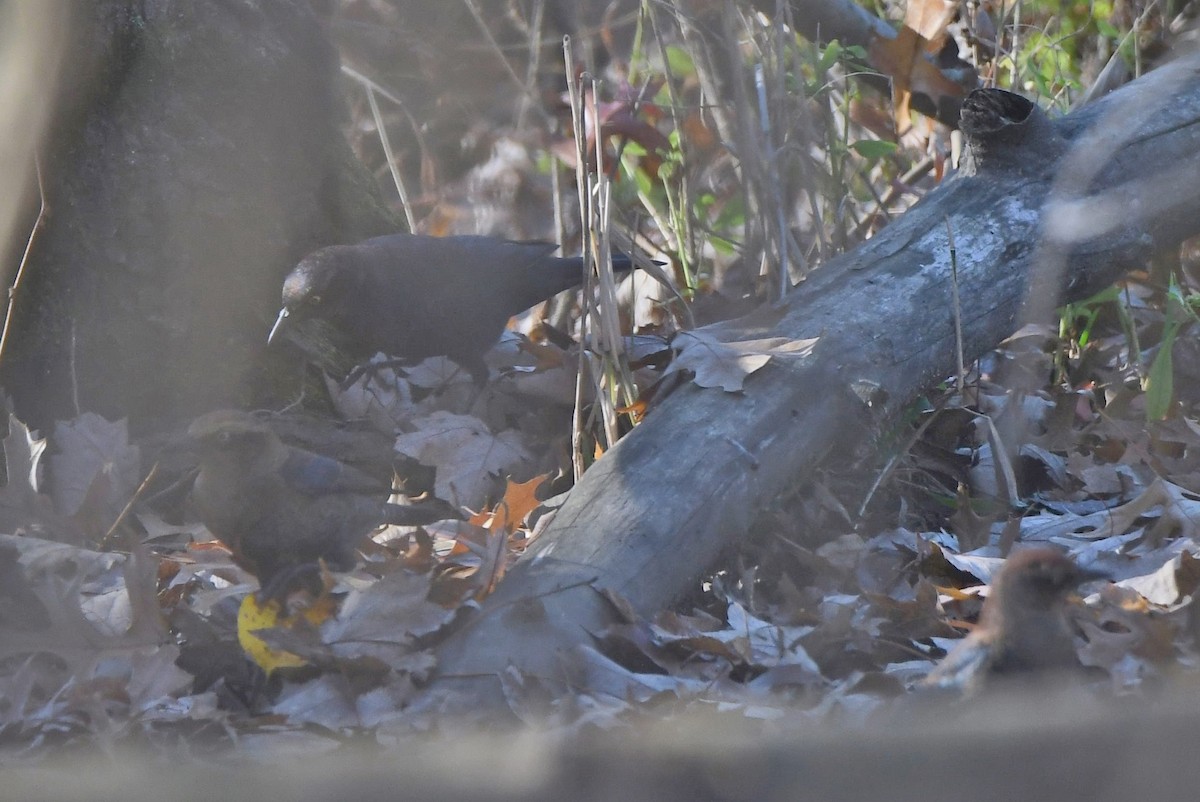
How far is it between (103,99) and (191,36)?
409 mm

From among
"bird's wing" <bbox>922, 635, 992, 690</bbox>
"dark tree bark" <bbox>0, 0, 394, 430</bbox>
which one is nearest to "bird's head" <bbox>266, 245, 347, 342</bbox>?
"dark tree bark" <bbox>0, 0, 394, 430</bbox>

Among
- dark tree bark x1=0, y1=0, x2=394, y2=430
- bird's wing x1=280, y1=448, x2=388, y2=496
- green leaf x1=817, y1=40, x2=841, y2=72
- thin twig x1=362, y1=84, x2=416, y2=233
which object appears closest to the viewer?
bird's wing x1=280, y1=448, x2=388, y2=496

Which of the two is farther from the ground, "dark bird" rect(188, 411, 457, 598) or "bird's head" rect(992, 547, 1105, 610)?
"dark bird" rect(188, 411, 457, 598)

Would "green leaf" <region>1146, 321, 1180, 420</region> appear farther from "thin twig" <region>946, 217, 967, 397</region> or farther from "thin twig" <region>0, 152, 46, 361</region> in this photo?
"thin twig" <region>0, 152, 46, 361</region>

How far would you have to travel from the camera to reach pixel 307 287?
4.32m

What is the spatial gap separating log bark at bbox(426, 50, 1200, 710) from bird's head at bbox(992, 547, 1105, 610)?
823mm

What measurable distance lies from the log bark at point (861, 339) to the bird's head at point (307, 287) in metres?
1.55

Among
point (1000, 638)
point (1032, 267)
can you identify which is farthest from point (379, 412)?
point (1000, 638)

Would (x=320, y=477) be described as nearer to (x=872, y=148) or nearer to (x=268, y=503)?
(x=268, y=503)

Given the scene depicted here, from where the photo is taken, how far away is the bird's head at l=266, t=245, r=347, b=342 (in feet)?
14.0

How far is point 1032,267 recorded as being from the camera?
12.3 feet

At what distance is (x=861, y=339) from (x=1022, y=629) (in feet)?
4.35

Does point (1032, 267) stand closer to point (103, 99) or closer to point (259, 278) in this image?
point (259, 278)

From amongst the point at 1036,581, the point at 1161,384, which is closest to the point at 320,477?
the point at 1036,581
